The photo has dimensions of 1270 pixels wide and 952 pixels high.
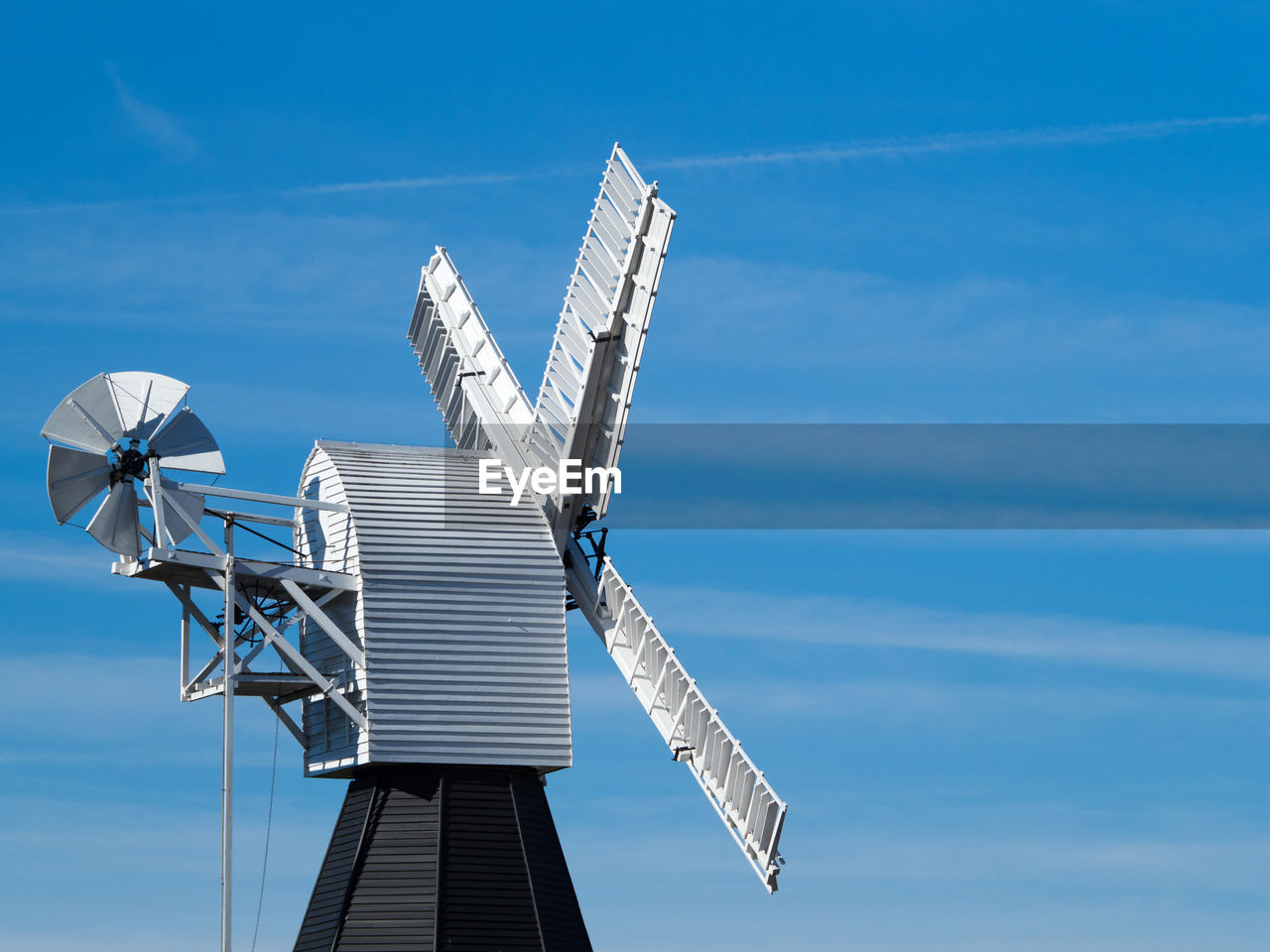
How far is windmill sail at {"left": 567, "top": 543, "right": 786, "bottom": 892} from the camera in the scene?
107 feet

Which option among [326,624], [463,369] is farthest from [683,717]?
[463,369]

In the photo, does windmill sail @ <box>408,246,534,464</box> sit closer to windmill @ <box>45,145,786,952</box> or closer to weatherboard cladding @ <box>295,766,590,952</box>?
windmill @ <box>45,145,786,952</box>

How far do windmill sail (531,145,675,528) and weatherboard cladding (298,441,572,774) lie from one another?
156 cm

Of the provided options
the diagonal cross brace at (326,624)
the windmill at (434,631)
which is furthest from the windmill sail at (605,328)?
the diagonal cross brace at (326,624)

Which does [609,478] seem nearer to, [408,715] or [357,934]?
[408,715]

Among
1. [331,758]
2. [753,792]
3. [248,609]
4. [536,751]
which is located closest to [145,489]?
[248,609]

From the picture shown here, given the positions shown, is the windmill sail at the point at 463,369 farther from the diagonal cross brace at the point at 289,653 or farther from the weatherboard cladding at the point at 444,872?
the weatherboard cladding at the point at 444,872

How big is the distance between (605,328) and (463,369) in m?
4.95

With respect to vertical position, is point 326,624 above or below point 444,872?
above

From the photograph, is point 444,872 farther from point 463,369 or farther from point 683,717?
point 463,369

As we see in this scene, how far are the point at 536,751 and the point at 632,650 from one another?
2.64 metres

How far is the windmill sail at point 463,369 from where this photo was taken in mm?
37656

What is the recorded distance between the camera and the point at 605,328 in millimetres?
35219

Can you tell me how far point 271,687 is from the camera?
34.7 m
